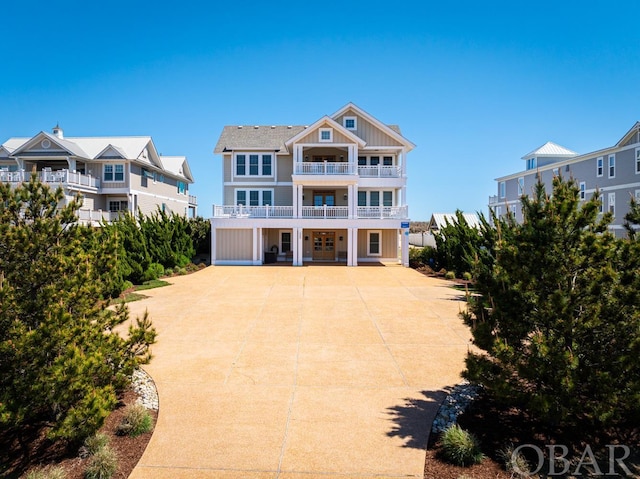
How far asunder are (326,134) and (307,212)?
564cm

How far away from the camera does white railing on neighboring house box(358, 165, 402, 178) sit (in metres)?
27.8

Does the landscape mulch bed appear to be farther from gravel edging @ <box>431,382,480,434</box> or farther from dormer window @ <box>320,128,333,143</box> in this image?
dormer window @ <box>320,128,333,143</box>

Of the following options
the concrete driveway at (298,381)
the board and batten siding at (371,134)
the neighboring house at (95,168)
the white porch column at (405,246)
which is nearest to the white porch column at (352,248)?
the white porch column at (405,246)

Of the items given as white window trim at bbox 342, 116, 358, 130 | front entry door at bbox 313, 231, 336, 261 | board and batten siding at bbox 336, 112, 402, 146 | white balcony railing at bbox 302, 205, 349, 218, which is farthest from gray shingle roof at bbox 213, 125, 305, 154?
front entry door at bbox 313, 231, 336, 261

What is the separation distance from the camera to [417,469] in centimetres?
498

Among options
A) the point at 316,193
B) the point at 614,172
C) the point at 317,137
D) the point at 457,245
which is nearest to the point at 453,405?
the point at 457,245

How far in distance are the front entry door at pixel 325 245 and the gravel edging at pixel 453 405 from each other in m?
21.8

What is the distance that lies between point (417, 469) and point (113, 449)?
13.9ft

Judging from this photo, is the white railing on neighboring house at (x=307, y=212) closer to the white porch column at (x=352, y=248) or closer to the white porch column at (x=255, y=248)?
the white porch column at (x=352, y=248)

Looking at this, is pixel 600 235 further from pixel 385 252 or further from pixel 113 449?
pixel 385 252

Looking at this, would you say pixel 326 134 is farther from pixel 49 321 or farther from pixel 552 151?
pixel 552 151

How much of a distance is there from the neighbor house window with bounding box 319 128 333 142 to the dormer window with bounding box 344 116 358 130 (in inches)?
90.1

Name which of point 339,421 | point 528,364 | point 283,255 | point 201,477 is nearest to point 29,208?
point 201,477

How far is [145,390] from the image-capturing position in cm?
721
